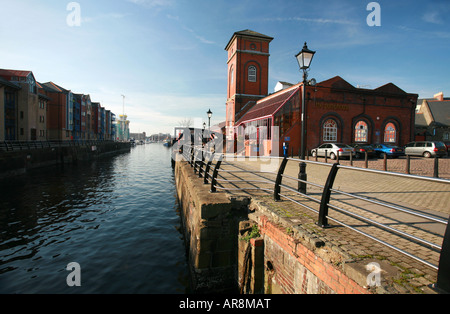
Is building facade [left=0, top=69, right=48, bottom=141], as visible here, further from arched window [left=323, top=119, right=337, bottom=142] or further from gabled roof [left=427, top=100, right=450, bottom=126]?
gabled roof [left=427, top=100, right=450, bottom=126]

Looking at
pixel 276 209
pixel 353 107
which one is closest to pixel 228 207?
pixel 276 209

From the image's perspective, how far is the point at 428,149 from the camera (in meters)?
18.1

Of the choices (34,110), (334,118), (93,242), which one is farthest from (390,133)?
(34,110)

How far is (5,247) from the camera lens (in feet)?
26.4

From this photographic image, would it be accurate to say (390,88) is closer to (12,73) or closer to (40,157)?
(40,157)

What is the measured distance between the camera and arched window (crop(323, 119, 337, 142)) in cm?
2250

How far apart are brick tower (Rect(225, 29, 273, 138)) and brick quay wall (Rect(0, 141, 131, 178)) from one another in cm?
2343

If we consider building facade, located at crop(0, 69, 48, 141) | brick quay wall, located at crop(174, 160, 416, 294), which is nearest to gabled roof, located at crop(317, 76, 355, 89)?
brick quay wall, located at crop(174, 160, 416, 294)

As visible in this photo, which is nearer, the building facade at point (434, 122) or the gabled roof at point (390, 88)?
the gabled roof at point (390, 88)

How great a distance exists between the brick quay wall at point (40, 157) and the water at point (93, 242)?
7.75m

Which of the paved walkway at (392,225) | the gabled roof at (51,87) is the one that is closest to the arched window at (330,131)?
the paved walkway at (392,225)

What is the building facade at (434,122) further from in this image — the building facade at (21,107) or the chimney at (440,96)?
the building facade at (21,107)

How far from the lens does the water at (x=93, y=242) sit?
20.4ft

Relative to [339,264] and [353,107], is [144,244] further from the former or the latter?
[353,107]
